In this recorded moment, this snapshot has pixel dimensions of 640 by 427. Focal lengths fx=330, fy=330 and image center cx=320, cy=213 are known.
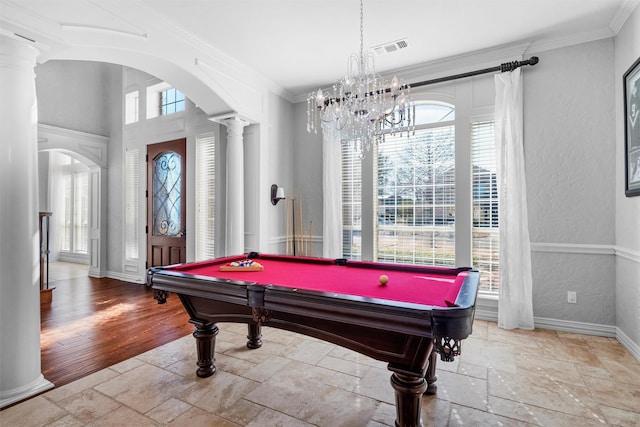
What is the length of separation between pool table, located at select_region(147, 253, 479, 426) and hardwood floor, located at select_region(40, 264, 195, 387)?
1035mm

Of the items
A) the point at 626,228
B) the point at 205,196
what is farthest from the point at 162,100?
the point at 626,228

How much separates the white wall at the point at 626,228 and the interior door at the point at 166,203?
5.50 metres

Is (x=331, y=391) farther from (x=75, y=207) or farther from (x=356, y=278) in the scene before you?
(x=75, y=207)

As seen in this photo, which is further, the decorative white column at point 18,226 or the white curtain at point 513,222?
the white curtain at point 513,222

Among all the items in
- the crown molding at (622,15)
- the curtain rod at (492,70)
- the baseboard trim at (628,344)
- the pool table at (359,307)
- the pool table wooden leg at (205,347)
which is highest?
the crown molding at (622,15)

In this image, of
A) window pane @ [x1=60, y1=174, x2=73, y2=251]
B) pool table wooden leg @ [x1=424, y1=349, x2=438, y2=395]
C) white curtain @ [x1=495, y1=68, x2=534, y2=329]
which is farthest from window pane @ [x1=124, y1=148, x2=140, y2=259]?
white curtain @ [x1=495, y1=68, x2=534, y2=329]

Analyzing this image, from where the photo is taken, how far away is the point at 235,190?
4.34 m

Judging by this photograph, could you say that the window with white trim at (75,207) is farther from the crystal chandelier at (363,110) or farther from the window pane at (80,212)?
the crystal chandelier at (363,110)

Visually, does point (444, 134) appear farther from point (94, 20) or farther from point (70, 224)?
point (70, 224)

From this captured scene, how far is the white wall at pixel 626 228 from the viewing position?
2869 millimetres

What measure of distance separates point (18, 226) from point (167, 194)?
3447mm

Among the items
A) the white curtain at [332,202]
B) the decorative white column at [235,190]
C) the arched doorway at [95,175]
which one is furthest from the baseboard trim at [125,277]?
the white curtain at [332,202]

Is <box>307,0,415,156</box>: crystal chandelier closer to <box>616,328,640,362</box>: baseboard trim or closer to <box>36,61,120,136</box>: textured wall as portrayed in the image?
<box>616,328,640,362</box>: baseboard trim

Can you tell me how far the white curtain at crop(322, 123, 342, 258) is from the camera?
4.67m
